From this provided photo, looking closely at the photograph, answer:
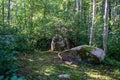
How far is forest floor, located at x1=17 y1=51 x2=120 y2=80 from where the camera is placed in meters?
7.05

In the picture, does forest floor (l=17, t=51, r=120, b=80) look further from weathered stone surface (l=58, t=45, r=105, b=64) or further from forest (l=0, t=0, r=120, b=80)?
weathered stone surface (l=58, t=45, r=105, b=64)

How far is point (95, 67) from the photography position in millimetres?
9016

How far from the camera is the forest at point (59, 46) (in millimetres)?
7016

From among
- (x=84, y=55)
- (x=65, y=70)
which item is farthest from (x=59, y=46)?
(x=65, y=70)

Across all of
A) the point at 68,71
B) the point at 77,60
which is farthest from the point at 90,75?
the point at 77,60

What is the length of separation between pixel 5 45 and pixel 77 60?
13.3 feet

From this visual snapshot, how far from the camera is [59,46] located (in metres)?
12.1

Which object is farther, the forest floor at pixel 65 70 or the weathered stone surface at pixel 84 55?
the weathered stone surface at pixel 84 55

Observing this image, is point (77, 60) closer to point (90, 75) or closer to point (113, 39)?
point (90, 75)

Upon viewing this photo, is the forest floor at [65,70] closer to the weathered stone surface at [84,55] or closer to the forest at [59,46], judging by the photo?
the forest at [59,46]

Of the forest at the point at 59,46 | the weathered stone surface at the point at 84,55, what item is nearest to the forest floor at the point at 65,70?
the forest at the point at 59,46

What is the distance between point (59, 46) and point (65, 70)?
13.7 feet

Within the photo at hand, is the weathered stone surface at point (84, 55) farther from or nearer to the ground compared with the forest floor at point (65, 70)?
farther from the ground

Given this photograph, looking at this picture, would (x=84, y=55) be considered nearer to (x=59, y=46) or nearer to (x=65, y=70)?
(x=65, y=70)
